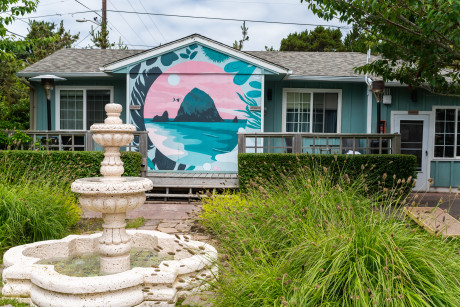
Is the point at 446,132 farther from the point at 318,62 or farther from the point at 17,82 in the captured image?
the point at 17,82

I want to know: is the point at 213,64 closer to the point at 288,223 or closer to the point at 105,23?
the point at 288,223

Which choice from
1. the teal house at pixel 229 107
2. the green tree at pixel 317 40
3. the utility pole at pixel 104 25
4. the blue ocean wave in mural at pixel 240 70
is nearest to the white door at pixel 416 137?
the teal house at pixel 229 107

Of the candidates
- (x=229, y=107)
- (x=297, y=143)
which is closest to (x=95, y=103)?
(x=229, y=107)

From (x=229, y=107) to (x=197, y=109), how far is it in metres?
0.95

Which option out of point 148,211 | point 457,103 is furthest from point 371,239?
point 457,103

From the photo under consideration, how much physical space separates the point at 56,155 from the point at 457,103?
12077 mm

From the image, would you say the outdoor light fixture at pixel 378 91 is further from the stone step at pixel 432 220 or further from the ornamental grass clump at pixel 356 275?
the ornamental grass clump at pixel 356 275

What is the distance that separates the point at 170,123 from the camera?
11328 millimetres

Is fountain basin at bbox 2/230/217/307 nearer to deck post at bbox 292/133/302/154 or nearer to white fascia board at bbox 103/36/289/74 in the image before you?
deck post at bbox 292/133/302/154

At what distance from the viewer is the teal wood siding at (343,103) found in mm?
12547

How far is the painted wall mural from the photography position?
1124cm

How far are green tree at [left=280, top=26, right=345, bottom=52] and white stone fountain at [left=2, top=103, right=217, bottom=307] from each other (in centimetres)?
2688

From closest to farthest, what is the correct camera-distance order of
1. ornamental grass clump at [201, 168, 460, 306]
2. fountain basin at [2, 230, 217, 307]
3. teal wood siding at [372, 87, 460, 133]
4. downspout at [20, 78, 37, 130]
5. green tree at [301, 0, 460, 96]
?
ornamental grass clump at [201, 168, 460, 306], fountain basin at [2, 230, 217, 307], green tree at [301, 0, 460, 96], teal wood siding at [372, 87, 460, 133], downspout at [20, 78, 37, 130]

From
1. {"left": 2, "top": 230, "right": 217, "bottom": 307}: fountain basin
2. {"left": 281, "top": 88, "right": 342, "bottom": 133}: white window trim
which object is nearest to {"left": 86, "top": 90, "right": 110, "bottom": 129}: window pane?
{"left": 281, "top": 88, "right": 342, "bottom": 133}: white window trim
